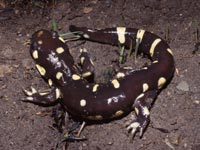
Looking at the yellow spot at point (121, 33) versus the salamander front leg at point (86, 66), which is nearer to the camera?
the salamander front leg at point (86, 66)

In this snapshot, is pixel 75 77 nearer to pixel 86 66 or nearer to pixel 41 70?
pixel 86 66

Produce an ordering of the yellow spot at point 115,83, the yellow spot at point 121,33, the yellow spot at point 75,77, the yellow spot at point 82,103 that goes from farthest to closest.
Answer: the yellow spot at point 121,33 → the yellow spot at point 75,77 → the yellow spot at point 115,83 → the yellow spot at point 82,103

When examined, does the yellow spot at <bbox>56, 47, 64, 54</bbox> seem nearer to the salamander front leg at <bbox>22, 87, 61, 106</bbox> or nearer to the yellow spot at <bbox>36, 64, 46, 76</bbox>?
the yellow spot at <bbox>36, 64, 46, 76</bbox>

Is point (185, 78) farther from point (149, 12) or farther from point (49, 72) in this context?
point (49, 72)

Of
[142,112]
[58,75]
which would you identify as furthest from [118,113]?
[58,75]

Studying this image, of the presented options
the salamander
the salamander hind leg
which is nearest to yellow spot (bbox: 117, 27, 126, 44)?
the salamander

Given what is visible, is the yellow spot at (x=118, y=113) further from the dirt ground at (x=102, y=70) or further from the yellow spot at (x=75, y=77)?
the yellow spot at (x=75, y=77)

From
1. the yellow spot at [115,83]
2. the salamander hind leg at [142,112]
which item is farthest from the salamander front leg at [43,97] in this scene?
the salamander hind leg at [142,112]

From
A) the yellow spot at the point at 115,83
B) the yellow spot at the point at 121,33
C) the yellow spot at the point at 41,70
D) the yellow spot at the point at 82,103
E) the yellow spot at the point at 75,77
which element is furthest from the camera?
the yellow spot at the point at 121,33
